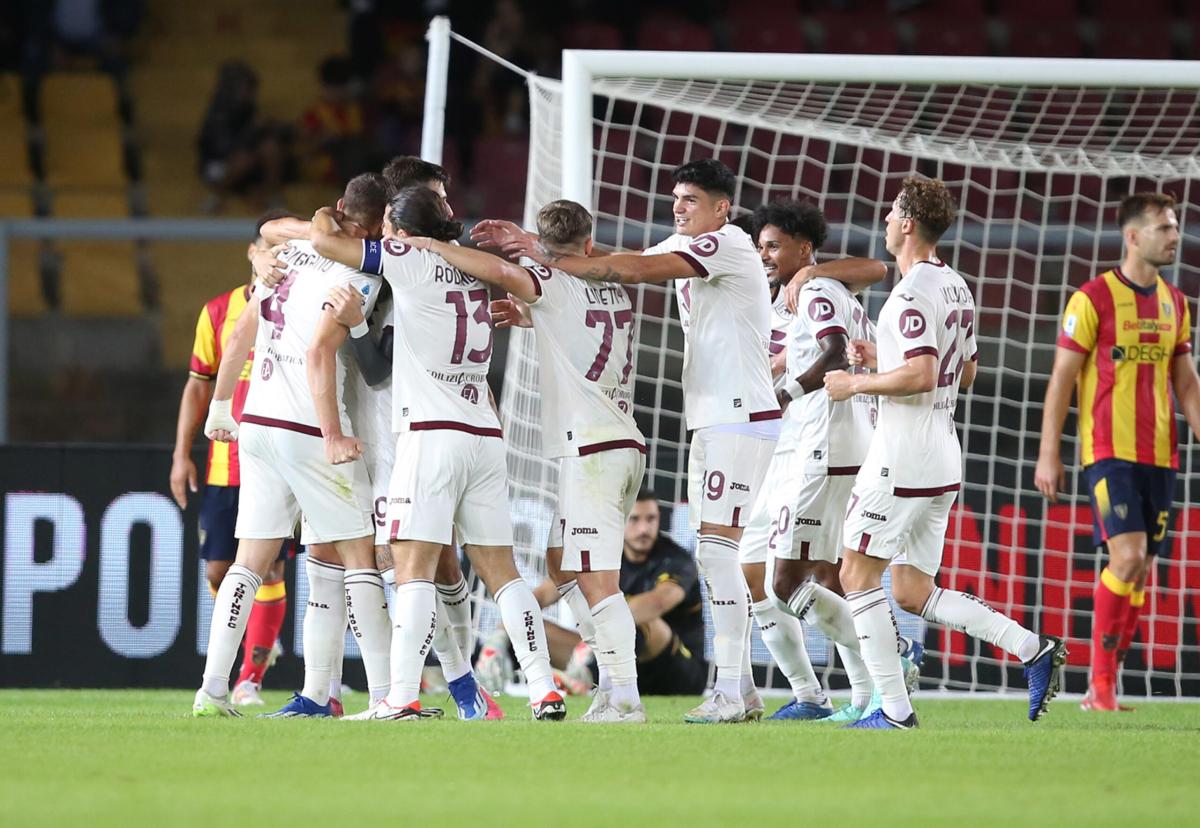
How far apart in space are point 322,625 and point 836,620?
2.15 metres

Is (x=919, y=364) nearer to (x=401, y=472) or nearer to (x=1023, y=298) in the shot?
(x=401, y=472)

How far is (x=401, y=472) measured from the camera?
21.6ft

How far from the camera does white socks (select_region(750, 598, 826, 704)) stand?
7.48 meters

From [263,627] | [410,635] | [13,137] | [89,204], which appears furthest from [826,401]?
[13,137]

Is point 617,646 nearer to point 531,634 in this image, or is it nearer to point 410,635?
point 531,634

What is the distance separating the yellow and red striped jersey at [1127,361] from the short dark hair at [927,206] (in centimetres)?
168

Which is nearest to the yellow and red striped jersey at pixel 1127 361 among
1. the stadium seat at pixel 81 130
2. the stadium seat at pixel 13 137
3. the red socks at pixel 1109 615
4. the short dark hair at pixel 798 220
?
the red socks at pixel 1109 615

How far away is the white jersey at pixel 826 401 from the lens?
723 centimetres

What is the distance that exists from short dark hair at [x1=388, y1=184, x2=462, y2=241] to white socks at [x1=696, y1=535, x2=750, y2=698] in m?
1.60

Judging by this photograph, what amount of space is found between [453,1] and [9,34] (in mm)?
4626

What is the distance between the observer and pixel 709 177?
7.02 metres

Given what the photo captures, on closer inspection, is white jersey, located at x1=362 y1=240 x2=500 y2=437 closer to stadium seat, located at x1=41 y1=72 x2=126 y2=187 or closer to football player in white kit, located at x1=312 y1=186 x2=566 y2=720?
football player in white kit, located at x1=312 y1=186 x2=566 y2=720

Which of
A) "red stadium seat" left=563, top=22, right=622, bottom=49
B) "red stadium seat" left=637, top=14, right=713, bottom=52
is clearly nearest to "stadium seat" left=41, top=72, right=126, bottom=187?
"red stadium seat" left=563, top=22, right=622, bottom=49

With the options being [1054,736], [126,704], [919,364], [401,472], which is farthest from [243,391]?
[1054,736]
